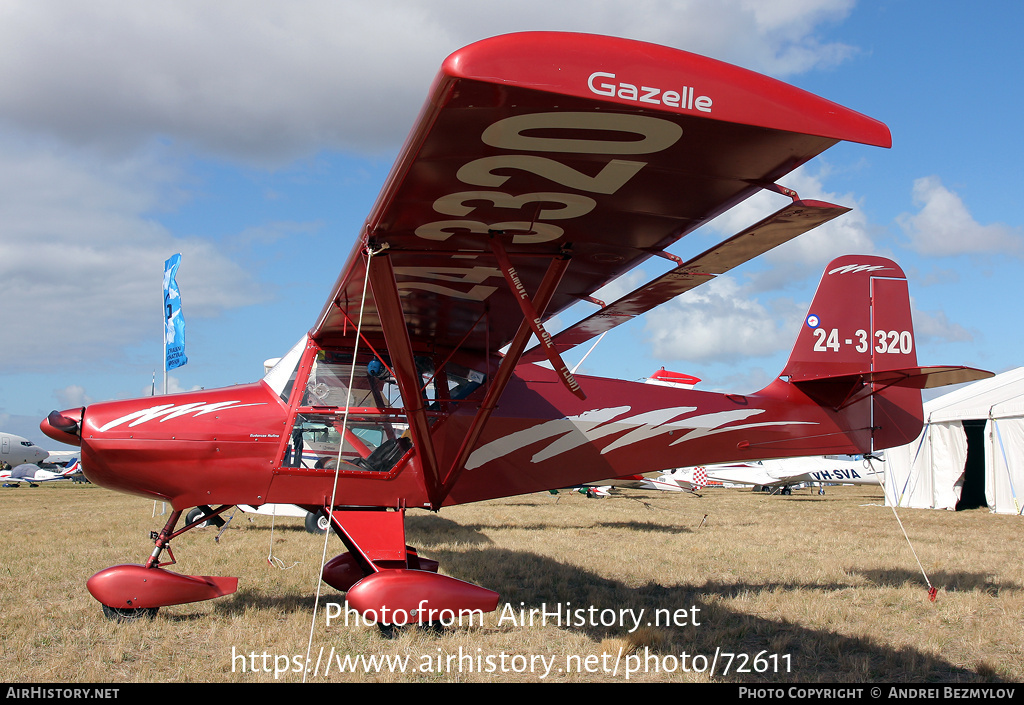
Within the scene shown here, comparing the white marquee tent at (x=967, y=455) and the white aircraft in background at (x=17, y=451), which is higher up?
the white marquee tent at (x=967, y=455)

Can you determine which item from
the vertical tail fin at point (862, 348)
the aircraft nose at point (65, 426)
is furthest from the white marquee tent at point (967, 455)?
the aircraft nose at point (65, 426)

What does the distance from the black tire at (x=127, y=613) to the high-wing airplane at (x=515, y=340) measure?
2 cm

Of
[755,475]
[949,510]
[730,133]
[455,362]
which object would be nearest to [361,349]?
[455,362]

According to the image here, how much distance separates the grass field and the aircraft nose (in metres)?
1.46

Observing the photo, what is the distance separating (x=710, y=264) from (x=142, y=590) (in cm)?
502

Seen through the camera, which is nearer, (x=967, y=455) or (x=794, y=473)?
(x=967, y=455)

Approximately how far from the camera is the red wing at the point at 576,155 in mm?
2650

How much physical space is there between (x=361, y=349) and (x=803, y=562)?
6.42m

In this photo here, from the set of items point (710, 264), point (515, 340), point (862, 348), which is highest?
point (710, 264)

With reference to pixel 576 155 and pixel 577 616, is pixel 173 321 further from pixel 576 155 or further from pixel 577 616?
pixel 576 155

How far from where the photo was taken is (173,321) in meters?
14.3

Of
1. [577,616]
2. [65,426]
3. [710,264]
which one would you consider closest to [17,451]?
[65,426]

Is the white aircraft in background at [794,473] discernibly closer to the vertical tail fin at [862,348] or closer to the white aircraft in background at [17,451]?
the vertical tail fin at [862,348]

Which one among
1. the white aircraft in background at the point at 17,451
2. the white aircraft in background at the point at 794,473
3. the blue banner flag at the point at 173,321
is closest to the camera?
the blue banner flag at the point at 173,321
